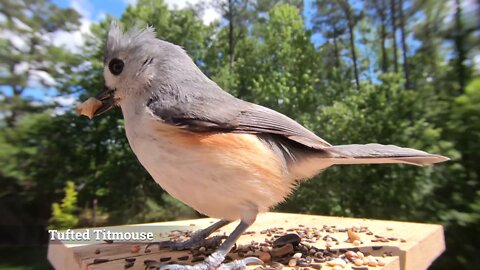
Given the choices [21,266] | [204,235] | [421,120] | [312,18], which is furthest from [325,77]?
[204,235]

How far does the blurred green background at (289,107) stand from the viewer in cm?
526

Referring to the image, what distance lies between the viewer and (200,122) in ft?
4.68

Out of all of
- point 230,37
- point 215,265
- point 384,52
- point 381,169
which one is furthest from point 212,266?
point 230,37

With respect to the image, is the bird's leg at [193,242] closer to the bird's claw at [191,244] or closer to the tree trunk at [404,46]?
the bird's claw at [191,244]

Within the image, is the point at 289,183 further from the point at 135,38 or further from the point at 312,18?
the point at 312,18

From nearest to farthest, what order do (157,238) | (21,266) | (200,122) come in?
(200,122), (157,238), (21,266)

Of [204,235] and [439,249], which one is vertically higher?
[204,235]

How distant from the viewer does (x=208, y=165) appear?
1366 mm

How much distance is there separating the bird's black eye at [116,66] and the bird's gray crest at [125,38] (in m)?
0.04

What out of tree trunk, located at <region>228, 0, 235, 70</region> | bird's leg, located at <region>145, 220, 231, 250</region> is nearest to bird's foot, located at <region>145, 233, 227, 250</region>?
bird's leg, located at <region>145, 220, 231, 250</region>

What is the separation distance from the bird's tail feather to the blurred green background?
3290mm

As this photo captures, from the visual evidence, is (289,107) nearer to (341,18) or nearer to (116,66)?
(341,18)

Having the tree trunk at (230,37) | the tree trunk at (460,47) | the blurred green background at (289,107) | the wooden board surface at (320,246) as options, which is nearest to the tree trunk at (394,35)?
the blurred green background at (289,107)

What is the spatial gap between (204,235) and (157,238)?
377 mm
